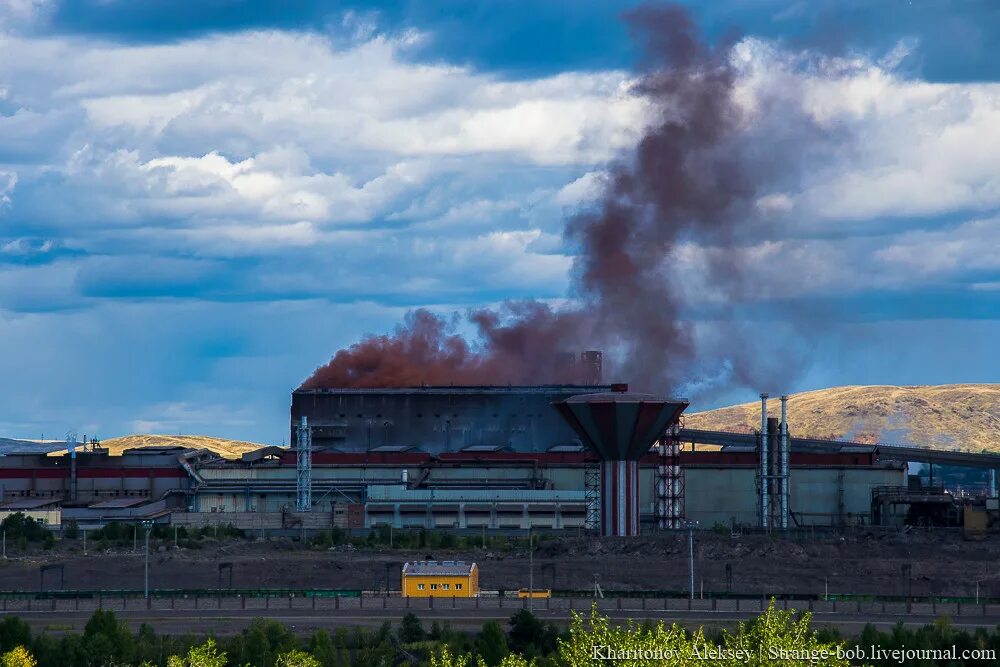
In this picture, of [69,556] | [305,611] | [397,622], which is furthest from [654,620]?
[69,556]

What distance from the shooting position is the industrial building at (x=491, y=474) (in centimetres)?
15812

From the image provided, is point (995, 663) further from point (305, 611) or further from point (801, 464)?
point (801, 464)

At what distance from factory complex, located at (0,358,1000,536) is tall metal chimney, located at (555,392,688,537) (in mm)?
127

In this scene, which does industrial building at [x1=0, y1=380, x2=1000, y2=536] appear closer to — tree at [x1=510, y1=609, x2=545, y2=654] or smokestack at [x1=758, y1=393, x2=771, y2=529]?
smokestack at [x1=758, y1=393, x2=771, y2=529]

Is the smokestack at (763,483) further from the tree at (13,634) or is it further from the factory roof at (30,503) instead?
the tree at (13,634)

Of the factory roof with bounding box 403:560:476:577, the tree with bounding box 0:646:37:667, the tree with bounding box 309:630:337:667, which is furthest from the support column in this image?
the tree with bounding box 0:646:37:667

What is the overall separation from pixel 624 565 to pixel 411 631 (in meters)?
42.6

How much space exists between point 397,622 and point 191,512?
6842cm

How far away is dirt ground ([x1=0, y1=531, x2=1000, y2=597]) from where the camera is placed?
A: 13212 cm

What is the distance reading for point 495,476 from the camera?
17488cm

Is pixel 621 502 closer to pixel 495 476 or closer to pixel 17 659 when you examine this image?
pixel 495 476

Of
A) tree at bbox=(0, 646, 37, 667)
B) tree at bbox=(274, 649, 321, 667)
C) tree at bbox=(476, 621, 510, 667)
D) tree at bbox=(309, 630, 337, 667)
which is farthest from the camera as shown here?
tree at bbox=(476, 621, 510, 667)

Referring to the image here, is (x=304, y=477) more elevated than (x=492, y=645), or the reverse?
(x=304, y=477)

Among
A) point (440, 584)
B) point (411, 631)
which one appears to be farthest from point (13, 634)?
point (440, 584)
